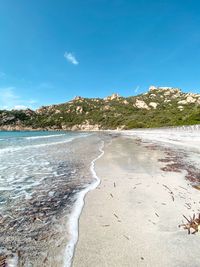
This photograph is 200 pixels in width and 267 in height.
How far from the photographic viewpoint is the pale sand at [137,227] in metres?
2.96

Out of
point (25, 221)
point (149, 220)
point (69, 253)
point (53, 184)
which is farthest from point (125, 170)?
point (69, 253)

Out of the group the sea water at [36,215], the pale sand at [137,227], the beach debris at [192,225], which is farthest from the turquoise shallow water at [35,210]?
the beach debris at [192,225]

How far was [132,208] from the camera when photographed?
482 cm

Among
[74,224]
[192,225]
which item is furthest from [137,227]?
[74,224]

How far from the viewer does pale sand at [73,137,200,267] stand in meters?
2.96

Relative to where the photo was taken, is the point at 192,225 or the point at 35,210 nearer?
the point at 192,225

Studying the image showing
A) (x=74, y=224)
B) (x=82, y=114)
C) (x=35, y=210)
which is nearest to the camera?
(x=74, y=224)

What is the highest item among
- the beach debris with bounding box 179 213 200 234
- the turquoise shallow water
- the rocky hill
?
the rocky hill

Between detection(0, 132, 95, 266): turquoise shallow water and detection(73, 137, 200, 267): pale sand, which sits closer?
detection(73, 137, 200, 267): pale sand

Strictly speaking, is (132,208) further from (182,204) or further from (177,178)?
(177,178)

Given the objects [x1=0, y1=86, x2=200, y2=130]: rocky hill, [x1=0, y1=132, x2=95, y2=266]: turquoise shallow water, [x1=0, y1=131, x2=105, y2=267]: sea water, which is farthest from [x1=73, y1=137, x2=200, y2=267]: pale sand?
[x1=0, y1=86, x2=200, y2=130]: rocky hill

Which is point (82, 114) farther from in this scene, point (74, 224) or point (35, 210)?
point (74, 224)

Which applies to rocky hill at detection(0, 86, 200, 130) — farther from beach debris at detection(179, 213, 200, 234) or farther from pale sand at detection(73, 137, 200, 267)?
beach debris at detection(179, 213, 200, 234)

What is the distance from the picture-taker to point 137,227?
3877mm
